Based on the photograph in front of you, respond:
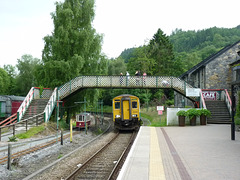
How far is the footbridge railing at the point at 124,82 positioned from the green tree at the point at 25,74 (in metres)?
38.2

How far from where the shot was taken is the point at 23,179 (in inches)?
298

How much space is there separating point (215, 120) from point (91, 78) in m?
10.8

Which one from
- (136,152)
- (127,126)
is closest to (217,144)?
(136,152)

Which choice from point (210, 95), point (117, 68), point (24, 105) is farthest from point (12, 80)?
point (210, 95)

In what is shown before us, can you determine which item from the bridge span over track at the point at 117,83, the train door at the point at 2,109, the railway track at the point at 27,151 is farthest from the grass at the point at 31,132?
the train door at the point at 2,109

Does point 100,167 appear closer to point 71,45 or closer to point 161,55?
point 71,45

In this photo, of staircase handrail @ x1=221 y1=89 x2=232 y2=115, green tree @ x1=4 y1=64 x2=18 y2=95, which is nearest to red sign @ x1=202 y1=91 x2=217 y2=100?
staircase handrail @ x1=221 y1=89 x2=232 y2=115

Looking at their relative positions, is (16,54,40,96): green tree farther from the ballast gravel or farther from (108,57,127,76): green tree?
the ballast gravel

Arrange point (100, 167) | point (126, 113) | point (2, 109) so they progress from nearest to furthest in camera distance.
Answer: point (100, 167)
point (126, 113)
point (2, 109)

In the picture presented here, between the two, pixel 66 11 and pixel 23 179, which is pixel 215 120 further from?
pixel 66 11

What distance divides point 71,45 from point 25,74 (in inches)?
1501

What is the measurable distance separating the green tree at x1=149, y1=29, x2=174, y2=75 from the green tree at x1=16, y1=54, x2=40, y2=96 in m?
28.3

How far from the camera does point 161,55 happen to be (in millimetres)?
52500

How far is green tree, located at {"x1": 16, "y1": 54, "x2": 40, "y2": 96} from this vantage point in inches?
2165
